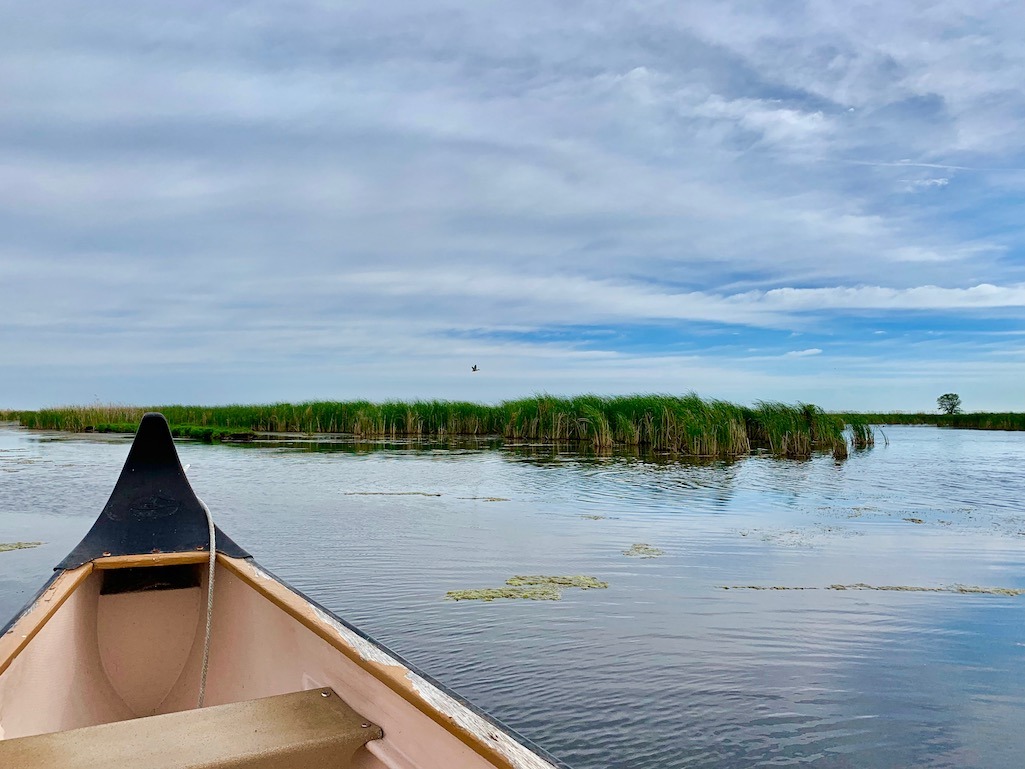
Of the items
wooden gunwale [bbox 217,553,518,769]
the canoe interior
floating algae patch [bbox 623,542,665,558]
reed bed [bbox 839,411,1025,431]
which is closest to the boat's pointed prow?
the canoe interior

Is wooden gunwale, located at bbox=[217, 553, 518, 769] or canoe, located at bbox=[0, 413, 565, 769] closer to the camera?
wooden gunwale, located at bbox=[217, 553, 518, 769]

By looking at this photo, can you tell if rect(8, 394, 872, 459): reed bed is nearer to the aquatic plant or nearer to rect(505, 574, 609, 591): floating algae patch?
rect(505, 574, 609, 591): floating algae patch

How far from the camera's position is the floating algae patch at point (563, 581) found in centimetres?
553

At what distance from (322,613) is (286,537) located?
5.24m

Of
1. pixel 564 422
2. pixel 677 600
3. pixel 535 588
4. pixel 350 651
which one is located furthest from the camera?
pixel 564 422

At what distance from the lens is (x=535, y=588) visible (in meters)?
5.44

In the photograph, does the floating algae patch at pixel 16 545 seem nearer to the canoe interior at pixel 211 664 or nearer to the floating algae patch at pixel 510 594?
the canoe interior at pixel 211 664

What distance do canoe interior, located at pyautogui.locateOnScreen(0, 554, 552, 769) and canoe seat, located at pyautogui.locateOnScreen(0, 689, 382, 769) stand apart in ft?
0.28

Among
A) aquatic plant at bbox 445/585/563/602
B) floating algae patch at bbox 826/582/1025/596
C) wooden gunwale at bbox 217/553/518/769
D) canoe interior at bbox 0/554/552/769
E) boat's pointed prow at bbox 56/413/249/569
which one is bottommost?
floating algae patch at bbox 826/582/1025/596

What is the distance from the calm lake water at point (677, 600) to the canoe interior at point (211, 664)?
1.05 meters

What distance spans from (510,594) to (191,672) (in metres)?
2.37

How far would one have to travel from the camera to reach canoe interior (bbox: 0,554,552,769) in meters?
1.72

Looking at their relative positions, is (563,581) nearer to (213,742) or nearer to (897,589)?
(897,589)

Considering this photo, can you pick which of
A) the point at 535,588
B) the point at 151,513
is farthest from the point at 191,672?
the point at 535,588
